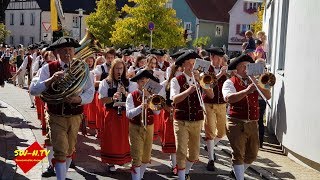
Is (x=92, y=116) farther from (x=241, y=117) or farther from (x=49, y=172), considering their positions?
(x=241, y=117)

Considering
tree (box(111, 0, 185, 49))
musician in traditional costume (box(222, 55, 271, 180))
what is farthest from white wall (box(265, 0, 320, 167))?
tree (box(111, 0, 185, 49))

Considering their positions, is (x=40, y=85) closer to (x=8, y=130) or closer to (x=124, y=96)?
(x=124, y=96)

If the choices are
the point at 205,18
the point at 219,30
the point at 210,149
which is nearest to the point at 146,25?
the point at 205,18

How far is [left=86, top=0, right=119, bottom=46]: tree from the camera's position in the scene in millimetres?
49250

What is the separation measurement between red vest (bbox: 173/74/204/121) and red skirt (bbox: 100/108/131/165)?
3.90ft

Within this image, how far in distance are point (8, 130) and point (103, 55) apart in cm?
294

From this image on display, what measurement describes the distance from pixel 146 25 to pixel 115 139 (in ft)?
95.4

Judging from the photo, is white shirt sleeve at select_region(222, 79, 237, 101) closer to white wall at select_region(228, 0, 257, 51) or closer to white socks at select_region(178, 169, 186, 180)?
white socks at select_region(178, 169, 186, 180)

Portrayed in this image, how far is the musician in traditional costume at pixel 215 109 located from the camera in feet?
29.6

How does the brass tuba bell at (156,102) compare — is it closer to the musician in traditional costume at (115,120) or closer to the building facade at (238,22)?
the musician in traditional costume at (115,120)

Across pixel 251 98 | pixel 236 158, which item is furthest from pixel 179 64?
pixel 236 158

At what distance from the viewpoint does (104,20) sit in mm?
49250

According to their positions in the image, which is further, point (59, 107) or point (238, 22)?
point (238, 22)

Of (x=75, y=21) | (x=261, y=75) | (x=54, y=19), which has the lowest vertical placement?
(x=261, y=75)
